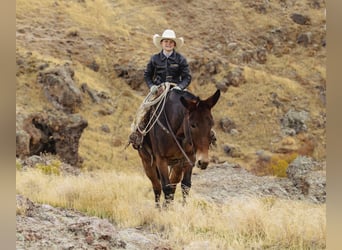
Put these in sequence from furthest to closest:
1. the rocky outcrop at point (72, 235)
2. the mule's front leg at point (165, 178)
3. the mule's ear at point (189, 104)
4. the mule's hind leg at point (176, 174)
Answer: the mule's hind leg at point (176, 174) → the mule's front leg at point (165, 178) → the mule's ear at point (189, 104) → the rocky outcrop at point (72, 235)

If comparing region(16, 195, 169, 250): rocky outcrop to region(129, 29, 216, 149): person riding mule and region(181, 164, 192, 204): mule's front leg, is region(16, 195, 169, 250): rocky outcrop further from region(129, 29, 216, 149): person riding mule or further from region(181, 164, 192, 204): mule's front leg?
region(129, 29, 216, 149): person riding mule

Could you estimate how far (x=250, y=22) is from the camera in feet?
123

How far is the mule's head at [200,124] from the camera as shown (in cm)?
555

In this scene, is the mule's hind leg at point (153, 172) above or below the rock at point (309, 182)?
above

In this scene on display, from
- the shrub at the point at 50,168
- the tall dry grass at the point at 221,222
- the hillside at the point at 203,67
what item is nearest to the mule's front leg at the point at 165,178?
the tall dry grass at the point at 221,222

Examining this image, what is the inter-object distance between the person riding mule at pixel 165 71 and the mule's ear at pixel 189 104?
35.0 inches

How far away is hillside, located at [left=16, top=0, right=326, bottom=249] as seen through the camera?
25047 millimetres

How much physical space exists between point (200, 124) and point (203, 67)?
2582 cm

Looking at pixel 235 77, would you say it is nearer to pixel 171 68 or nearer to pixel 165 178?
pixel 171 68

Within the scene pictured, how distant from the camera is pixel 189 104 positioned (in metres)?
5.75

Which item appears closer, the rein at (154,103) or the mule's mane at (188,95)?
the mule's mane at (188,95)

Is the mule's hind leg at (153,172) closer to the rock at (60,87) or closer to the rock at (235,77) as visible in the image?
the rock at (60,87)

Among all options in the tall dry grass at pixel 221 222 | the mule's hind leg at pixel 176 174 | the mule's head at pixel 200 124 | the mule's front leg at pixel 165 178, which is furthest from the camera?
the mule's hind leg at pixel 176 174

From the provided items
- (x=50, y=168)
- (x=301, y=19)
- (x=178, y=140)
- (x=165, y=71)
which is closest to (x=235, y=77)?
(x=301, y=19)
